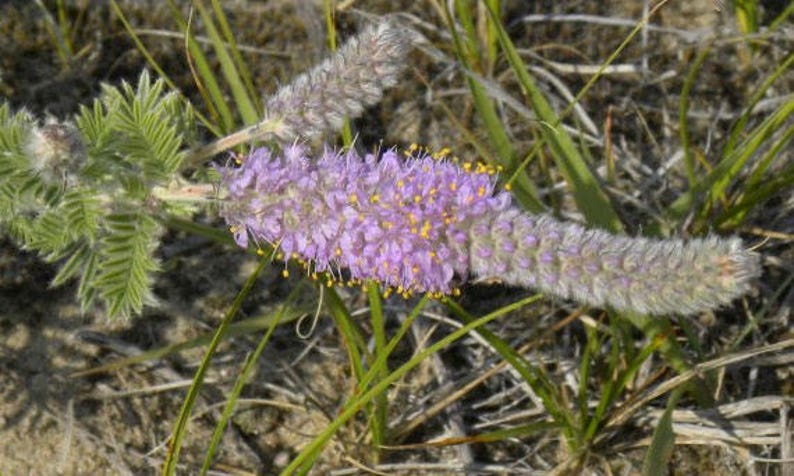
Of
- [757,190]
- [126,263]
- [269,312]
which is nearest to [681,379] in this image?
[757,190]

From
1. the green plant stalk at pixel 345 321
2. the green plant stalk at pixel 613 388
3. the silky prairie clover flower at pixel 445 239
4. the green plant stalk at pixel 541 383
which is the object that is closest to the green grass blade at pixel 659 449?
the green plant stalk at pixel 613 388

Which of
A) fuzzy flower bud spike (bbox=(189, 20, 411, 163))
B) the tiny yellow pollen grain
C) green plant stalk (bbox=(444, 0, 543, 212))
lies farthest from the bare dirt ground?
the tiny yellow pollen grain

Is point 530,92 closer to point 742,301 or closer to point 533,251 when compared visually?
point 533,251

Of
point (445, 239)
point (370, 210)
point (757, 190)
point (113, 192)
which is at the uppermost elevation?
point (113, 192)

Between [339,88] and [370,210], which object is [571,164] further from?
[370,210]

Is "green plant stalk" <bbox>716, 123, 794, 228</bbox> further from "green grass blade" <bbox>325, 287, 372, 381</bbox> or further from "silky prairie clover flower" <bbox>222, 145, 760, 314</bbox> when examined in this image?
"green grass blade" <bbox>325, 287, 372, 381</bbox>

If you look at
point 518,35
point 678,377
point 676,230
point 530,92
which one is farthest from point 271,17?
point 678,377
